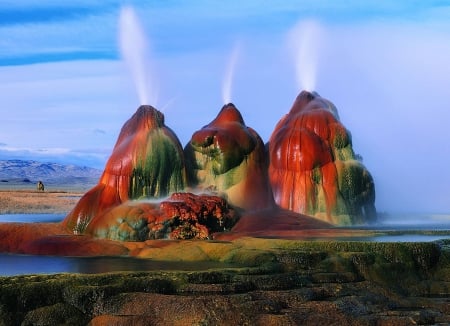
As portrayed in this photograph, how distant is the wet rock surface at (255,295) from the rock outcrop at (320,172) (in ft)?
32.1

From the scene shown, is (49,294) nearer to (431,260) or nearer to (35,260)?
(35,260)

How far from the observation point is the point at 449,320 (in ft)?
44.2

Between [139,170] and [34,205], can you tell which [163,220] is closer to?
[139,170]

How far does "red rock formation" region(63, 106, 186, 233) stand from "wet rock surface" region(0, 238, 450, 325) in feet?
31.2

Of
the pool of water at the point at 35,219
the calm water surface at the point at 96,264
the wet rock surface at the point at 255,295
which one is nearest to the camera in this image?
the wet rock surface at the point at 255,295

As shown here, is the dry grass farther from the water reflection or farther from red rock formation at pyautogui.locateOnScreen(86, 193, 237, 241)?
the water reflection

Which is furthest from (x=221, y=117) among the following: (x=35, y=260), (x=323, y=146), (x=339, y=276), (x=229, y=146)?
(x=339, y=276)

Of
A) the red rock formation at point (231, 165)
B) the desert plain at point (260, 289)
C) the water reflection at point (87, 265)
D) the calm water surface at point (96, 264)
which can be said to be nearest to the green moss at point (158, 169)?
the red rock formation at point (231, 165)

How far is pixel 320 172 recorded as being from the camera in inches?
1073

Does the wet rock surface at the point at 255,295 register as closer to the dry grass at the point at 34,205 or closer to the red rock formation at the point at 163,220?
the red rock formation at the point at 163,220

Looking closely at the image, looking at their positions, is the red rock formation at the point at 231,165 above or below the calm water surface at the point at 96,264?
above

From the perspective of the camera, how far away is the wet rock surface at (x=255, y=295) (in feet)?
41.5

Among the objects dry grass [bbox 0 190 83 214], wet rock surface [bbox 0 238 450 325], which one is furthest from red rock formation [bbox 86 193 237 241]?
dry grass [bbox 0 190 83 214]

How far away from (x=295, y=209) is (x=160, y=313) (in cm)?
1491
